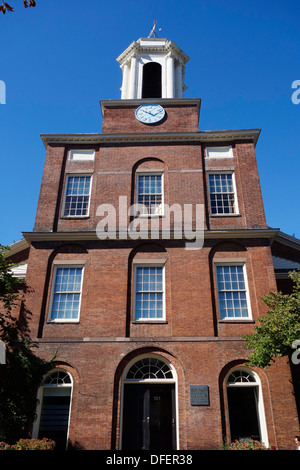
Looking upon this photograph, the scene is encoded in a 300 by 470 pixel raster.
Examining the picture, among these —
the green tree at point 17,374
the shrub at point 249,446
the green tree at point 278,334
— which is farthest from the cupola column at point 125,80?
the shrub at point 249,446

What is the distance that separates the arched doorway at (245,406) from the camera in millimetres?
14305

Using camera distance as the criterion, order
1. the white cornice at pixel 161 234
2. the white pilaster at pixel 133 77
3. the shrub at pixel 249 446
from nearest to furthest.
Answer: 1. the shrub at pixel 249 446
2. the white cornice at pixel 161 234
3. the white pilaster at pixel 133 77

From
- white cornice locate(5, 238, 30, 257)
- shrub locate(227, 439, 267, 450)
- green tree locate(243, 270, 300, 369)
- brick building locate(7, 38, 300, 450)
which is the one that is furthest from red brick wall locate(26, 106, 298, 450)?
white cornice locate(5, 238, 30, 257)

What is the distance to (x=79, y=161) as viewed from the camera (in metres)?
19.9

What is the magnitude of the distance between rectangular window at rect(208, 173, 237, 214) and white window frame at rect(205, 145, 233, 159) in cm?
107

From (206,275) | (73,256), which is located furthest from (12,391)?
(206,275)

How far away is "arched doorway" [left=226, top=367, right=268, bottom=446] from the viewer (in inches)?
563

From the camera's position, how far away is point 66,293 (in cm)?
1675

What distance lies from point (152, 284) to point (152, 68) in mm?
15718

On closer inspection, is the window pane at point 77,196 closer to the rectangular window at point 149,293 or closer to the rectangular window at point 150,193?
the rectangular window at point 150,193

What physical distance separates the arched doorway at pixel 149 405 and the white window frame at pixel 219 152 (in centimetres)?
1048

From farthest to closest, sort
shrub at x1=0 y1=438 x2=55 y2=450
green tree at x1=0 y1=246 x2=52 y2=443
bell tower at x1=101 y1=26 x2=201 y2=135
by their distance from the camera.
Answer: bell tower at x1=101 y1=26 x2=201 y2=135 < green tree at x1=0 y1=246 x2=52 y2=443 < shrub at x1=0 y1=438 x2=55 y2=450

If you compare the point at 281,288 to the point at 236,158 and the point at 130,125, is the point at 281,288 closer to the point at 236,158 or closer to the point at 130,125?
the point at 236,158

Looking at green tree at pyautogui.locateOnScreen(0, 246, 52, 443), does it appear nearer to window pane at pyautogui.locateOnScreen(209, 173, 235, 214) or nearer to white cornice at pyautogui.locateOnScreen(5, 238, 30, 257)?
white cornice at pyautogui.locateOnScreen(5, 238, 30, 257)
